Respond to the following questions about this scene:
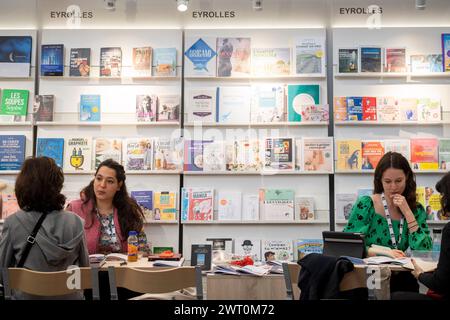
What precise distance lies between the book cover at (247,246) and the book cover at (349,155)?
117cm

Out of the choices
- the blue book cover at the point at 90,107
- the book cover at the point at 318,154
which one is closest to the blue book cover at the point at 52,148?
the blue book cover at the point at 90,107

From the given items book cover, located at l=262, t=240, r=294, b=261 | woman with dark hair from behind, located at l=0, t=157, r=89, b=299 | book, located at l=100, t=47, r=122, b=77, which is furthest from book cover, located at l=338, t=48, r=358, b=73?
woman with dark hair from behind, located at l=0, t=157, r=89, b=299

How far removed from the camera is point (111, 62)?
5.07 meters

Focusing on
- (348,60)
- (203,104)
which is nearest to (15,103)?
(203,104)

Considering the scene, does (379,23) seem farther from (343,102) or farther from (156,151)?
(156,151)

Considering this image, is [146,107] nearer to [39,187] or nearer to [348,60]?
[348,60]

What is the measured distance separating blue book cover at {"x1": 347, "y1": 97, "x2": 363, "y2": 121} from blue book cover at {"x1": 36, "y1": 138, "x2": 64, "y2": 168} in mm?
3056

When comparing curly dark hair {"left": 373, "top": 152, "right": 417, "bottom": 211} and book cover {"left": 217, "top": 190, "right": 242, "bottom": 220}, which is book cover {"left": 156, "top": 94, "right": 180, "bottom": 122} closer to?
book cover {"left": 217, "top": 190, "right": 242, "bottom": 220}

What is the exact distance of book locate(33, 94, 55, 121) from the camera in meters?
5.02

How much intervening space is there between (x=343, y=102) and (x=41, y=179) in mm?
3216
